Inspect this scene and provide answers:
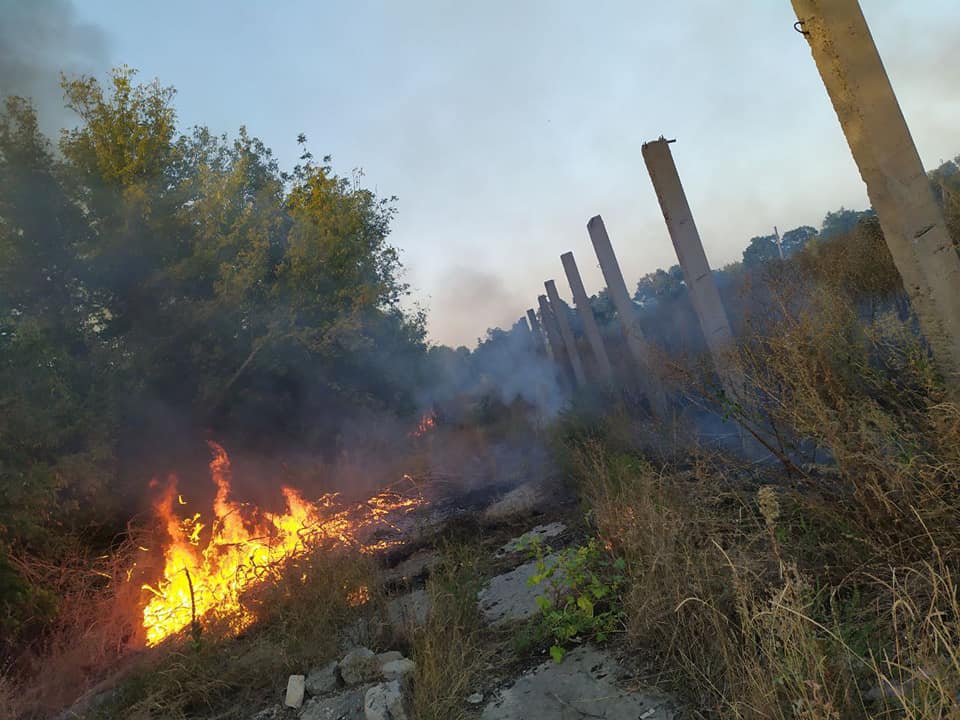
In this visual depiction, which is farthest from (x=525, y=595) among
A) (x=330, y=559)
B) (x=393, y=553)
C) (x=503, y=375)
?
(x=503, y=375)

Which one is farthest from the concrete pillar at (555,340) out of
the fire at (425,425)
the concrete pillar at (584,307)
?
the concrete pillar at (584,307)

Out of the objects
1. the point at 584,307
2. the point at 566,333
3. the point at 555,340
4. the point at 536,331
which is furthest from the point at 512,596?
the point at 536,331

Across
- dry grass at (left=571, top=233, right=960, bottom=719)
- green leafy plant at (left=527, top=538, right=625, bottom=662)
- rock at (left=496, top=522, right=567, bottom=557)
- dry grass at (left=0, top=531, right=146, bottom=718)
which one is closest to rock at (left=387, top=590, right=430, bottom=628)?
green leafy plant at (left=527, top=538, right=625, bottom=662)

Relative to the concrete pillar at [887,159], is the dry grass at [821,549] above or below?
below

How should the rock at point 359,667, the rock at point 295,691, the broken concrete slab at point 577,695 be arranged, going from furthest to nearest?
1. the rock at point 295,691
2. the rock at point 359,667
3. the broken concrete slab at point 577,695

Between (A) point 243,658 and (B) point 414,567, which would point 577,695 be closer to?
(A) point 243,658

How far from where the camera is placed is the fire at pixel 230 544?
681 cm

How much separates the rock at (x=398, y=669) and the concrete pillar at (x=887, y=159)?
4.07 meters

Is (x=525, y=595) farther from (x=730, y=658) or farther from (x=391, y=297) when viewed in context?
(x=391, y=297)

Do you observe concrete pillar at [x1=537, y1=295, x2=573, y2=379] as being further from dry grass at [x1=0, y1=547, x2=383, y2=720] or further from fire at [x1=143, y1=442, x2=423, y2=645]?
dry grass at [x1=0, y1=547, x2=383, y2=720]

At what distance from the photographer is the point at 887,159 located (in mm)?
4109

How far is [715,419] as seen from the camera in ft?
28.4

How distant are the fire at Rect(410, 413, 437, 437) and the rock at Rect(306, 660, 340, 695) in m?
15.5

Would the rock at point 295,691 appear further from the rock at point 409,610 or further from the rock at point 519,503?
the rock at point 519,503
